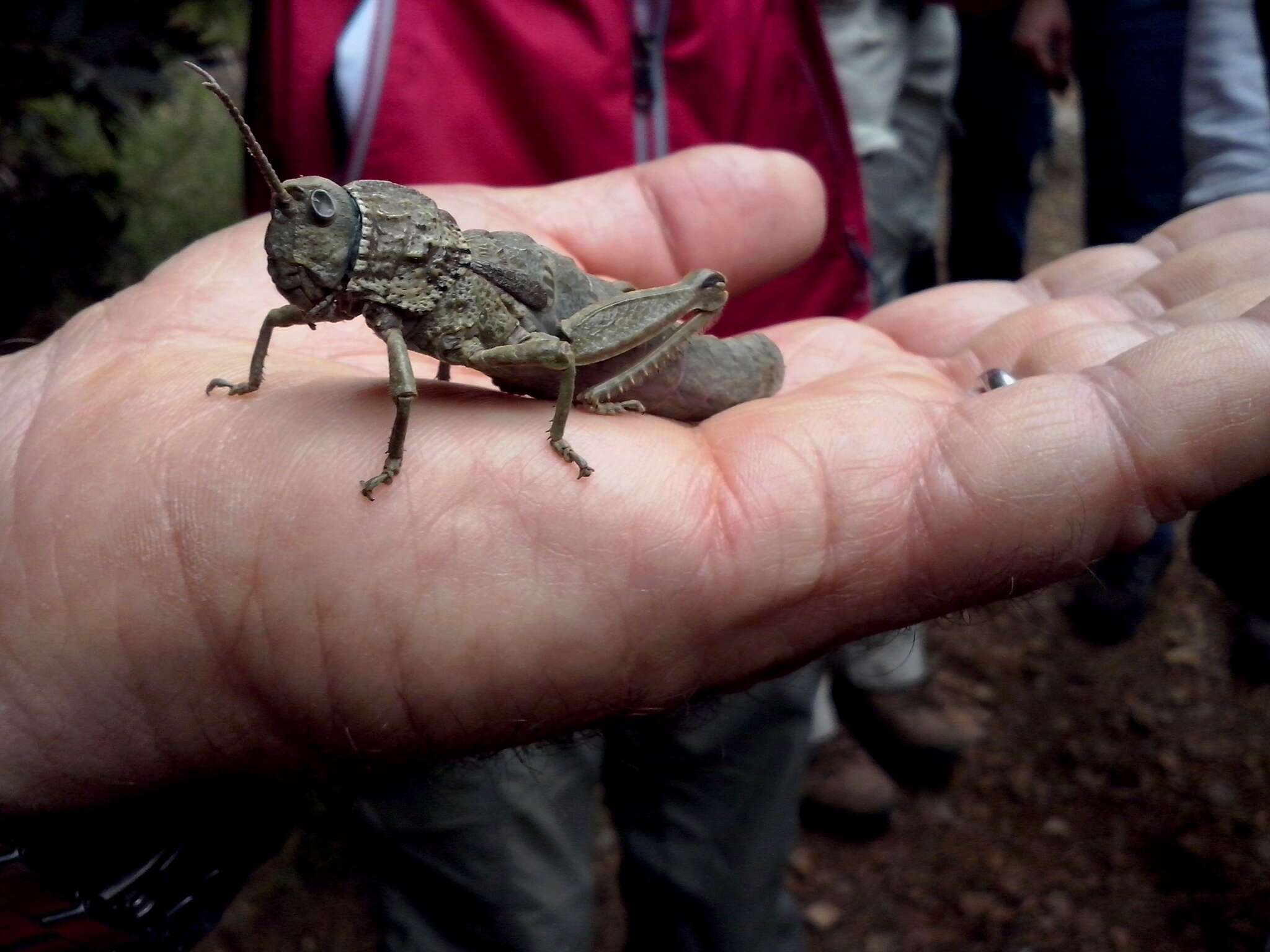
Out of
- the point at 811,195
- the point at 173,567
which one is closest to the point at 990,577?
the point at 173,567

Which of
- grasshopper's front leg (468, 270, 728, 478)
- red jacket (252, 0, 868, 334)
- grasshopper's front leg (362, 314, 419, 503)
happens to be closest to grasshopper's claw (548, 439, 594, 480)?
grasshopper's front leg (468, 270, 728, 478)

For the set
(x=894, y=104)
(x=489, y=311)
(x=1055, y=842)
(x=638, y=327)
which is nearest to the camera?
(x=489, y=311)

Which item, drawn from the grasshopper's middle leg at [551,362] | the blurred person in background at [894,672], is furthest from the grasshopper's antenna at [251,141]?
the blurred person in background at [894,672]

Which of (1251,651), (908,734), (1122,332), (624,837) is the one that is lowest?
(1251,651)

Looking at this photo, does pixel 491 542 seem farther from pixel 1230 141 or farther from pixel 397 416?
pixel 1230 141

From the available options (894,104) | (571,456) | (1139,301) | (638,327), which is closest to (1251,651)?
(1139,301)

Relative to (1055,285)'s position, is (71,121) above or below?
above

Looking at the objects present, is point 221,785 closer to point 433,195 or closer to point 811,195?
point 433,195
